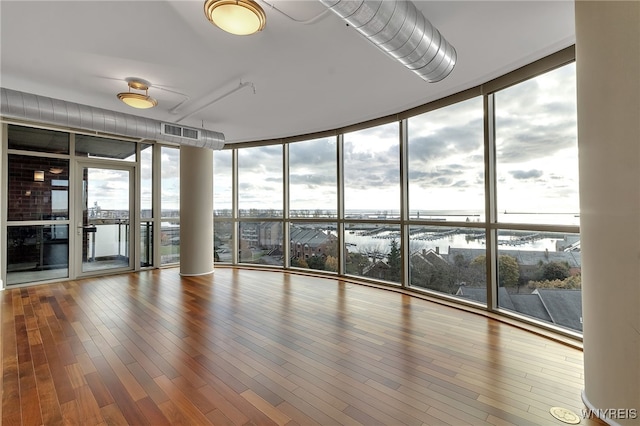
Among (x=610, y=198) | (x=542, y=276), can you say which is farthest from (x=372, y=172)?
(x=610, y=198)

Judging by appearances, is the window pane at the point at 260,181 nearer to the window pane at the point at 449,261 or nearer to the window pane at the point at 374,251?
the window pane at the point at 374,251

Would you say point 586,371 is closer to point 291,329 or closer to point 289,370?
point 289,370

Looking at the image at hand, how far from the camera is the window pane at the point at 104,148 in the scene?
5648mm

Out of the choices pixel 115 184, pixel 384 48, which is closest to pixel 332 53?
pixel 384 48

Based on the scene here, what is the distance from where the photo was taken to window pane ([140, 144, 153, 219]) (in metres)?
6.44

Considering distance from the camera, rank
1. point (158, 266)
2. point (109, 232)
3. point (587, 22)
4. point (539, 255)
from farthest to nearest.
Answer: point (158, 266) < point (109, 232) < point (539, 255) < point (587, 22)

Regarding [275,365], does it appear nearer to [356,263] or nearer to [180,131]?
[356,263]

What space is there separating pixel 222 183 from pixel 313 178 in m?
2.38

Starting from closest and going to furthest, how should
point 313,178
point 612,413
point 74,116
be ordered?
1. point 612,413
2. point 74,116
3. point 313,178

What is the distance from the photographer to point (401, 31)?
6.70 feet

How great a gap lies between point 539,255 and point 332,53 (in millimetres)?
3139

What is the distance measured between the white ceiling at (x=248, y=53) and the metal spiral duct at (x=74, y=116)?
0.83 ft

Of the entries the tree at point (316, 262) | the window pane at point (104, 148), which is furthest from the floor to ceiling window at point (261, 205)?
the window pane at point (104, 148)

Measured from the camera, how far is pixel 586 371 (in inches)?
80.7
